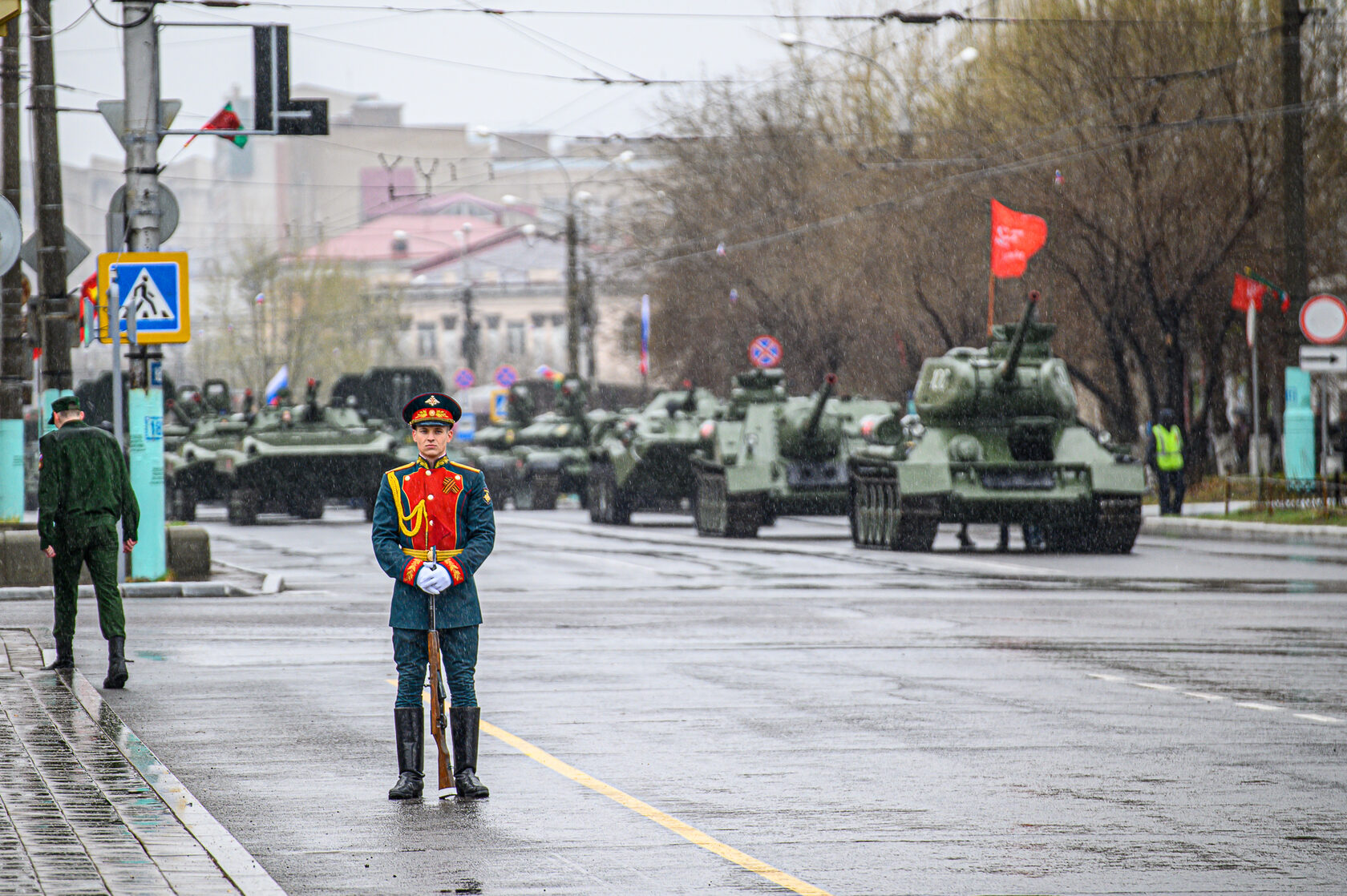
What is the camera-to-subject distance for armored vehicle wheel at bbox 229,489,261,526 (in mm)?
37250

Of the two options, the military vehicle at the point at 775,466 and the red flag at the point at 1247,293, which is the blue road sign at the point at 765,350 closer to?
the military vehicle at the point at 775,466

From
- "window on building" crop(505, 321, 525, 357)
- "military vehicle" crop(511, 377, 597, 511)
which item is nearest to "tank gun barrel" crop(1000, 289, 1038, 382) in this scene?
"military vehicle" crop(511, 377, 597, 511)

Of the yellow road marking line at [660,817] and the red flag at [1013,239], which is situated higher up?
the red flag at [1013,239]

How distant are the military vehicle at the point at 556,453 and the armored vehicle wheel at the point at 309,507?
5.75m

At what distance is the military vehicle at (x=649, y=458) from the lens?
3631 centimetres

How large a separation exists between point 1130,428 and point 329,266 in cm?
4858

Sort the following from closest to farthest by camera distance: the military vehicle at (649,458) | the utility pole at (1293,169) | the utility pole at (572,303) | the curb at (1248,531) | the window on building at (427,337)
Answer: the curb at (1248,531), the utility pole at (1293,169), the military vehicle at (649,458), the utility pole at (572,303), the window on building at (427,337)

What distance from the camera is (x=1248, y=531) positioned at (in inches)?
1190

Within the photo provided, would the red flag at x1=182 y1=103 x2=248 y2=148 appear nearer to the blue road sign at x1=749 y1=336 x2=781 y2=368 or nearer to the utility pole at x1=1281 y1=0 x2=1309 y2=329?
the utility pole at x1=1281 y1=0 x2=1309 y2=329

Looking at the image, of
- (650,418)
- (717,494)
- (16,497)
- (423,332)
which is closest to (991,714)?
(16,497)

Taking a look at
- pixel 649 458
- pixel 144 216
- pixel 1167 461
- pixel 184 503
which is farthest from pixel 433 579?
pixel 184 503

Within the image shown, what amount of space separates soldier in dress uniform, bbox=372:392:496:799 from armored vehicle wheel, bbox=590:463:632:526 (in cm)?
2798

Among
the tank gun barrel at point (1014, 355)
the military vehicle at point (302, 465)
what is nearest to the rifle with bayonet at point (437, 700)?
the tank gun barrel at point (1014, 355)

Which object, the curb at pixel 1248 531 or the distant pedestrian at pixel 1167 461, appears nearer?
the curb at pixel 1248 531
